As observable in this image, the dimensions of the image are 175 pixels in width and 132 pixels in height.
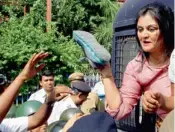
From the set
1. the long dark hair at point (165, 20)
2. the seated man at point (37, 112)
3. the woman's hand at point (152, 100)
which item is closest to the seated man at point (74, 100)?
the seated man at point (37, 112)

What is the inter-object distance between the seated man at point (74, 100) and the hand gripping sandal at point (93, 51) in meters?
4.70

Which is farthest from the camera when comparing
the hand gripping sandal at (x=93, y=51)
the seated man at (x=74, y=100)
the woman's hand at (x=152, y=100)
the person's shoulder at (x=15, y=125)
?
the seated man at (x=74, y=100)

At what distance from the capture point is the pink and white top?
10.1 feet

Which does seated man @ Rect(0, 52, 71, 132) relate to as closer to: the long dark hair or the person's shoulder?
the person's shoulder

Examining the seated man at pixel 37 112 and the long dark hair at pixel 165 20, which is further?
the seated man at pixel 37 112

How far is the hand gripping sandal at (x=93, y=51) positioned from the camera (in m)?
2.95

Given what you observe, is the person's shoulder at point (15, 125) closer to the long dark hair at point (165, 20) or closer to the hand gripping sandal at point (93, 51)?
the hand gripping sandal at point (93, 51)

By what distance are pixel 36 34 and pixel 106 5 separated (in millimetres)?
9338

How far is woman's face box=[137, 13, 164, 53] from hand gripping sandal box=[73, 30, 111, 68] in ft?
0.67

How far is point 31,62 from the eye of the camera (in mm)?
3881

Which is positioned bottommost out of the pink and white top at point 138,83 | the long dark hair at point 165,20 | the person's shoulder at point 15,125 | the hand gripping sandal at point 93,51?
the person's shoulder at point 15,125

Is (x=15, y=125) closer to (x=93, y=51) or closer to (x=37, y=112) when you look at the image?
(x=37, y=112)

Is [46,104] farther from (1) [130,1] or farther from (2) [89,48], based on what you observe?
(2) [89,48]

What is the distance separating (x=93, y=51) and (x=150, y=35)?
32cm
